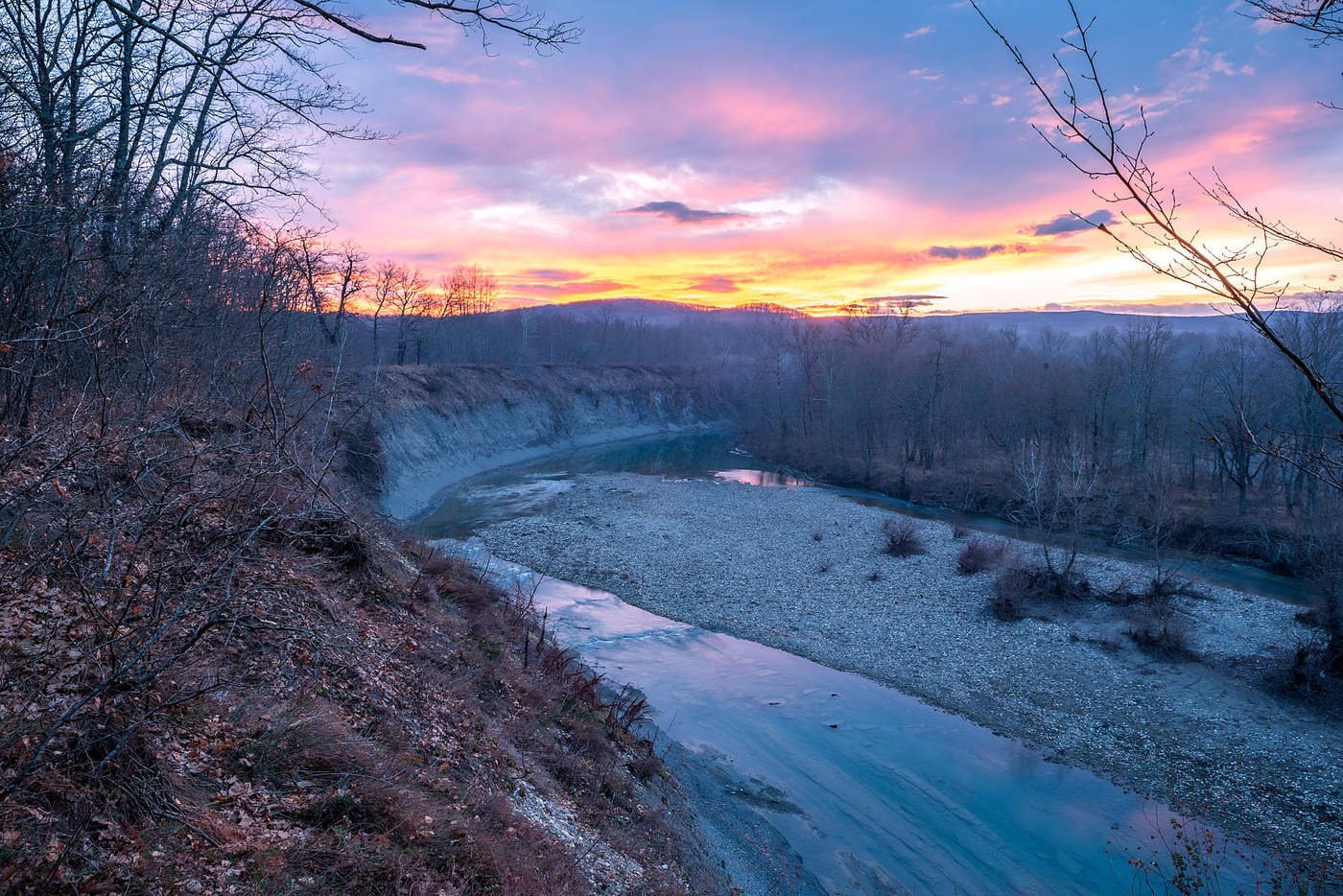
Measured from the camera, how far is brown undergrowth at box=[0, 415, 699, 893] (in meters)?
→ 3.72

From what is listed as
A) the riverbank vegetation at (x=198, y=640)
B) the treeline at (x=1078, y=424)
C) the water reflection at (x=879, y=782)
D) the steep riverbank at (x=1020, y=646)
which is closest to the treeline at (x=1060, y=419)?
the treeline at (x=1078, y=424)

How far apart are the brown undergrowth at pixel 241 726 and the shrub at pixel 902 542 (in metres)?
18.0

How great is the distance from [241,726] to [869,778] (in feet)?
33.3

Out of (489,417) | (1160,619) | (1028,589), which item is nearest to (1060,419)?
(1028,589)

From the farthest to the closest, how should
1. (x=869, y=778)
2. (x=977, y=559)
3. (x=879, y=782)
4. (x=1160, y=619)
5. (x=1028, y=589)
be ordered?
(x=977, y=559)
(x=1028, y=589)
(x=1160, y=619)
(x=869, y=778)
(x=879, y=782)

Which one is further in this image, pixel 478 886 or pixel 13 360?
pixel 13 360

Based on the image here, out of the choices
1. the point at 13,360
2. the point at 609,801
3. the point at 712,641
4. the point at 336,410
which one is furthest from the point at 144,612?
the point at 336,410

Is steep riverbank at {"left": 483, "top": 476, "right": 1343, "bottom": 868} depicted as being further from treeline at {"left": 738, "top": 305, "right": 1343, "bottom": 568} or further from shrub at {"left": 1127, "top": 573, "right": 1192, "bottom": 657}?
treeline at {"left": 738, "top": 305, "right": 1343, "bottom": 568}

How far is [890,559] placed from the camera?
25.1 meters

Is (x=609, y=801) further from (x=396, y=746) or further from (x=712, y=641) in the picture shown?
(x=712, y=641)

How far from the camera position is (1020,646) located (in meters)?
18.1

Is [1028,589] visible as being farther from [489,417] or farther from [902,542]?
[489,417]

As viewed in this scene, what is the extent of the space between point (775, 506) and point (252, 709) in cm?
3043

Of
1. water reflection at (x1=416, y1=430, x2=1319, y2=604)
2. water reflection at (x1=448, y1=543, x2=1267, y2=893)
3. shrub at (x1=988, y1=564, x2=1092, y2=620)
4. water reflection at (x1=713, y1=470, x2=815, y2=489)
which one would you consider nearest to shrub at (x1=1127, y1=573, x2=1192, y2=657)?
shrub at (x1=988, y1=564, x2=1092, y2=620)
